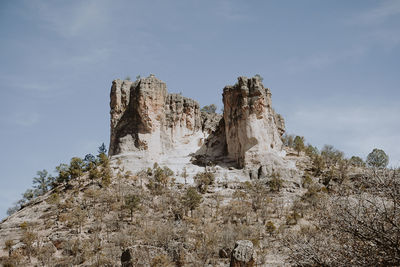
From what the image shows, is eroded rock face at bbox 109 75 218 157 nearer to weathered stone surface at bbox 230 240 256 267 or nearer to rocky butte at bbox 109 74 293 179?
rocky butte at bbox 109 74 293 179

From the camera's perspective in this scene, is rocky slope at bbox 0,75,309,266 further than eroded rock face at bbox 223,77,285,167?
No

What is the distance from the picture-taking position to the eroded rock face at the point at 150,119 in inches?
1528

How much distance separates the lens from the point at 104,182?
32219mm

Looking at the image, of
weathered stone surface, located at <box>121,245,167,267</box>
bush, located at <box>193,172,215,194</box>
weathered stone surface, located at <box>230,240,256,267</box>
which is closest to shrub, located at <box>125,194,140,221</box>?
bush, located at <box>193,172,215,194</box>

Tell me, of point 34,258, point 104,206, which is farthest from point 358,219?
point 104,206

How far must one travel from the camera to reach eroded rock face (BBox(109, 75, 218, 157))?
38.8m

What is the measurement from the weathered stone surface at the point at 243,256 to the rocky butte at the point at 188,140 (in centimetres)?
1815

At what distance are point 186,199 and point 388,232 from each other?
22585mm

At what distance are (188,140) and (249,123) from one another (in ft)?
28.0

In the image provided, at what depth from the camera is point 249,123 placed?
125 ft

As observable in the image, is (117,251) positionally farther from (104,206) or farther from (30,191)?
(30,191)

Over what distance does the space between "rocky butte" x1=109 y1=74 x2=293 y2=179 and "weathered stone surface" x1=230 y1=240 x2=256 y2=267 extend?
18.2 m

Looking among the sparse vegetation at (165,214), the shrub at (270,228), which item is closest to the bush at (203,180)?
the sparse vegetation at (165,214)

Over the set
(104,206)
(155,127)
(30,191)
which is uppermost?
(155,127)
